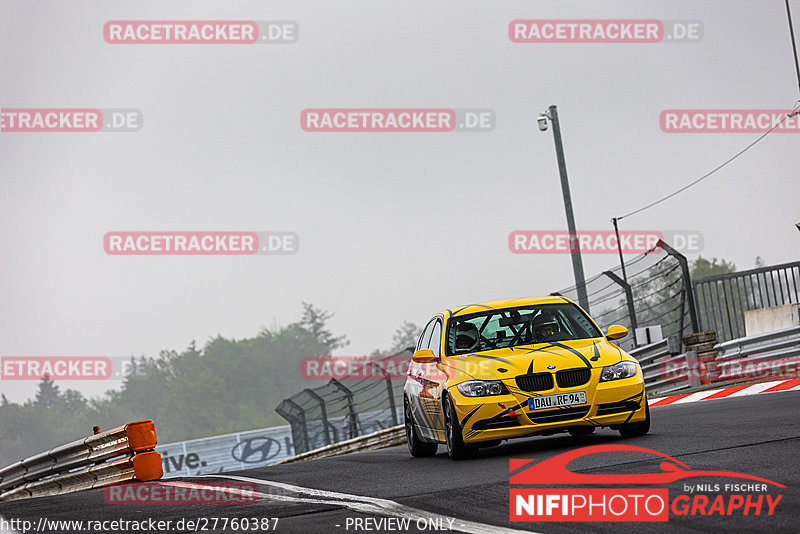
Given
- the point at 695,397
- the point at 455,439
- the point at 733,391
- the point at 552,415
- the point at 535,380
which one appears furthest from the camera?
the point at 695,397

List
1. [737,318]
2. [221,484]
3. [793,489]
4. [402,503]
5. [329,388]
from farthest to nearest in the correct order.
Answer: [329,388]
[737,318]
[221,484]
[402,503]
[793,489]

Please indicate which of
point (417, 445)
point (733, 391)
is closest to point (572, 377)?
point (417, 445)

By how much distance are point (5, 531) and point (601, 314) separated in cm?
1428

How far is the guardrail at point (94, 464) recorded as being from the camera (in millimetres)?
12109

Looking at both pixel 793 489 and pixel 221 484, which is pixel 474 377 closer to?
pixel 221 484

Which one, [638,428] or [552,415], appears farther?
[638,428]

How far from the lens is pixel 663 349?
19.9 meters

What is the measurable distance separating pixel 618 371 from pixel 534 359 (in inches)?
29.8

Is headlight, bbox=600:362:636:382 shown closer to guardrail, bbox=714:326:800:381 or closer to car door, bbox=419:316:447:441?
car door, bbox=419:316:447:441

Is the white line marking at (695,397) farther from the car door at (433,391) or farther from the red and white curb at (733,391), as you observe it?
the car door at (433,391)

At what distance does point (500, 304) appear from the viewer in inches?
450

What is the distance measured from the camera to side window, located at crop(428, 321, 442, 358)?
1123 centimetres

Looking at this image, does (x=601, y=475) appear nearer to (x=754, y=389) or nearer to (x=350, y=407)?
(x=754, y=389)

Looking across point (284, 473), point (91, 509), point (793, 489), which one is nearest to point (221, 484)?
point (284, 473)
